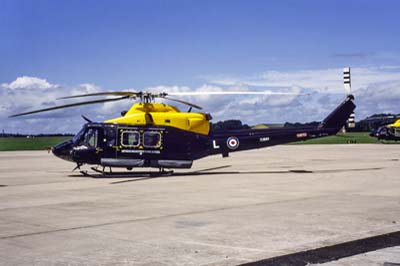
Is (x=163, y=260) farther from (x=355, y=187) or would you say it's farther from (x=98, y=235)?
(x=355, y=187)

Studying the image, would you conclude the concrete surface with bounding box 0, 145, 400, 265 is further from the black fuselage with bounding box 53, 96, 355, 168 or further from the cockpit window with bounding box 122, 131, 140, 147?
the cockpit window with bounding box 122, 131, 140, 147

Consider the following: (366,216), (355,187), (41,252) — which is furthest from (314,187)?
(41,252)

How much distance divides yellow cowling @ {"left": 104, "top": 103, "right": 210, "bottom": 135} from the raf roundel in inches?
45.9

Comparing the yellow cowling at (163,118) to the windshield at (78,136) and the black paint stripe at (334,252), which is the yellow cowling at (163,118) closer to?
the windshield at (78,136)

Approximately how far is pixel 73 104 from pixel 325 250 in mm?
14873

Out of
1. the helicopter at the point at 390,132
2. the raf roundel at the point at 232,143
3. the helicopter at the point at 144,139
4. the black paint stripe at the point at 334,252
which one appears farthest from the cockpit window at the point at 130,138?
the helicopter at the point at 390,132

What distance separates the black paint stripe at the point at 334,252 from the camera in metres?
7.63

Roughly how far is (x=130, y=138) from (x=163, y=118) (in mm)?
1487

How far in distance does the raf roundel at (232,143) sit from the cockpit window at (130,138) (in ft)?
12.6

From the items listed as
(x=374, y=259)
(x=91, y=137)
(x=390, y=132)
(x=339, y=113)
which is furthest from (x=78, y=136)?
(x=390, y=132)

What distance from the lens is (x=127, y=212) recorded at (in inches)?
497

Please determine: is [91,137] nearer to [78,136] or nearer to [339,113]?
[78,136]

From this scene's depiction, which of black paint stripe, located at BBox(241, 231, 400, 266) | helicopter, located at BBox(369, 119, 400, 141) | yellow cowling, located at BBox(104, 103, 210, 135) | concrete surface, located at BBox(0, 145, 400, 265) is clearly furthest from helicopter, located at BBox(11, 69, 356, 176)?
helicopter, located at BBox(369, 119, 400, 141)

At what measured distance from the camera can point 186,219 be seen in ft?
37.7
